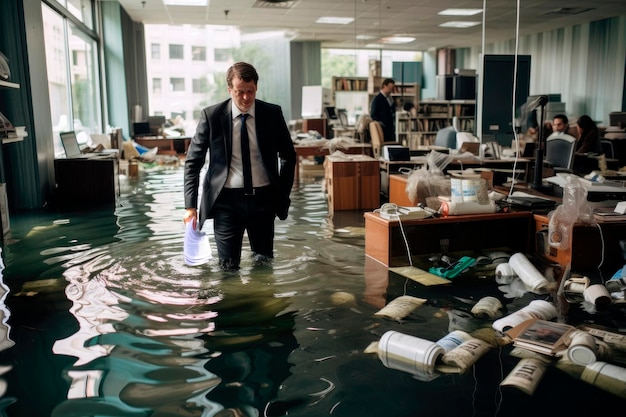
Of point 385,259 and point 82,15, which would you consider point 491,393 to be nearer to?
point 385,259

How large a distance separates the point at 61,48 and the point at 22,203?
3.53 m

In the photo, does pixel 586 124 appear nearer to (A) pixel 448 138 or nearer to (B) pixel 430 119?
(A) pixel 448 138

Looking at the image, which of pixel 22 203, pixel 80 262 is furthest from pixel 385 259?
pixel 22 203

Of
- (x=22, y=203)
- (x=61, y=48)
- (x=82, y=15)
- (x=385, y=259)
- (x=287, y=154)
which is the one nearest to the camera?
(x=287, y=154)

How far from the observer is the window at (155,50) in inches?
631

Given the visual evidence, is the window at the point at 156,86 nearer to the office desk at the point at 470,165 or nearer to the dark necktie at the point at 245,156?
the office desk at the point at 470,165

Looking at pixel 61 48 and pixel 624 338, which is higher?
pixel 61 48

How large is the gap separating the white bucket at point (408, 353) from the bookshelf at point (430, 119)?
34.1ft

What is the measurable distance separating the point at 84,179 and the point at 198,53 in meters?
9.87

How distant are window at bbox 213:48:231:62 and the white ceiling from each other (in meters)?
1.00

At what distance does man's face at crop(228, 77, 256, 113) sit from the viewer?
133 inches

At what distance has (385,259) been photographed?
4.29 meters

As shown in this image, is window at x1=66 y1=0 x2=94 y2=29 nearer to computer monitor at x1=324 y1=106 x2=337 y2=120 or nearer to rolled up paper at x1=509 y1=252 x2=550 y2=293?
computer monitor at x1=324 y1=106 x2=337 y2=120

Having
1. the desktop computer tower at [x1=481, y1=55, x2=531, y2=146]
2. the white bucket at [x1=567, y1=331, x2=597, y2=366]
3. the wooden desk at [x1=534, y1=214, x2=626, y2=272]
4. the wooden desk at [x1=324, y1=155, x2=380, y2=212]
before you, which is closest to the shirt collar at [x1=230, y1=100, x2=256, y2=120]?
the white bucket at [x1=567, y1=331, x2=597, y2=366]
